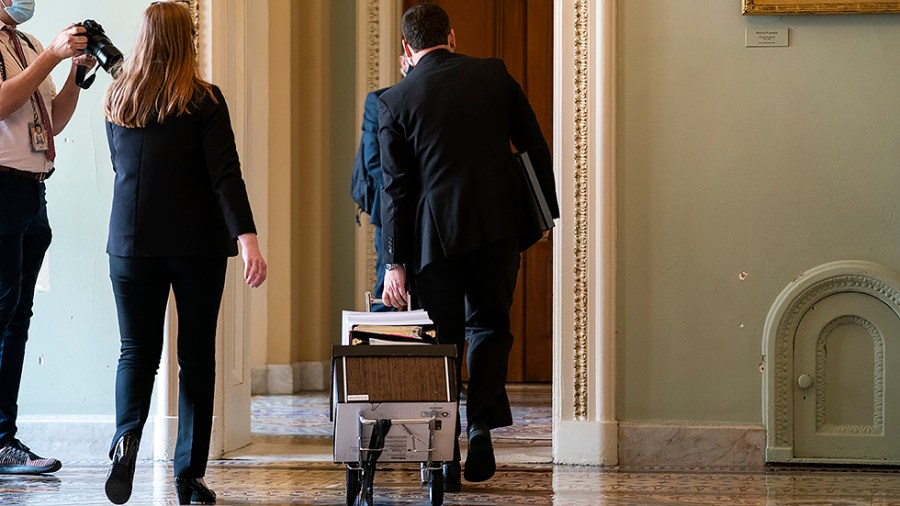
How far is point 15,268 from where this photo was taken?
393 centimetres

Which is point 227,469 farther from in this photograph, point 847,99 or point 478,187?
point 847,99

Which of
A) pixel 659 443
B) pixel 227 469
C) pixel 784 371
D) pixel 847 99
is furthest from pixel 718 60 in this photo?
pixel 227 469

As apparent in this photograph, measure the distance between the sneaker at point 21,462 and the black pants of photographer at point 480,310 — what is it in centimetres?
148

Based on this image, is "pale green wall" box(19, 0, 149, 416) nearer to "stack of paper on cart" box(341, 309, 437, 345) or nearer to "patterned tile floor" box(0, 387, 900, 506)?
"patterned tile floor" box(0, 387, 900, 506)

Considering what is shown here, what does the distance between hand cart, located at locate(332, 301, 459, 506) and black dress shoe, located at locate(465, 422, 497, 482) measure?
163 mm

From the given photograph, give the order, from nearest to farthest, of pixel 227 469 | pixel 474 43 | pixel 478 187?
pixel 478 187, pixel 227 469, pixel 474 43

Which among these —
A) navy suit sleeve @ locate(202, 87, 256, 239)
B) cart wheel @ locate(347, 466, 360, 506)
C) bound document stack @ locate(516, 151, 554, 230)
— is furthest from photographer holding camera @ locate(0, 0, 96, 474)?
bound document stack @ locate(516, 151, 554, 230)

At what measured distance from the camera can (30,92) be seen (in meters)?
3.84

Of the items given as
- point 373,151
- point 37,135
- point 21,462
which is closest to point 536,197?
point 373,151

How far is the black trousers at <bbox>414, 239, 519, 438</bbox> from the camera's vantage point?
358 centimetres

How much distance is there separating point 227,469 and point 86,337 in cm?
82

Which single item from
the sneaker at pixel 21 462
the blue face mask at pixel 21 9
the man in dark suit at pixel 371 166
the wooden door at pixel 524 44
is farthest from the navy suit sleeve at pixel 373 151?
the wooden door at pixel 524 44

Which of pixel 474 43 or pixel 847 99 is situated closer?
pixel 847 99

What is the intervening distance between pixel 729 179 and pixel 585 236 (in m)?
0.57
